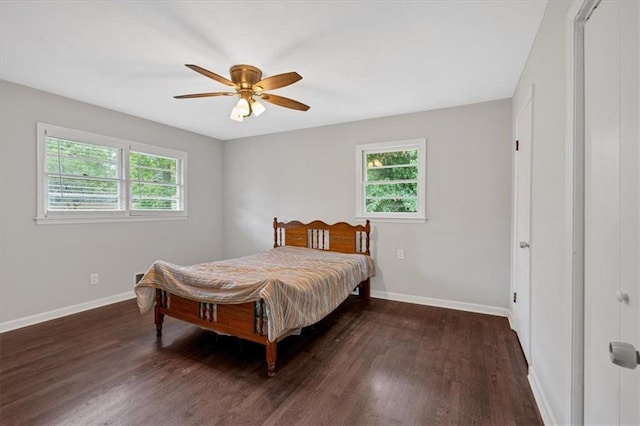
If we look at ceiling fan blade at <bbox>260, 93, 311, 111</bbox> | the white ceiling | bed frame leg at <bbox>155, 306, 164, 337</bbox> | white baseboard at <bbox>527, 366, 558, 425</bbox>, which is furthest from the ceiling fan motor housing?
white baseboard at <bbox>527, 366, 558, 425</bbox>

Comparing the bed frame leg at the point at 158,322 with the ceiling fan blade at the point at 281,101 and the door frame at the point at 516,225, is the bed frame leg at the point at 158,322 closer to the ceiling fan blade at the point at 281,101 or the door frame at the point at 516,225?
the ceiling fan blade at the point at 281,101

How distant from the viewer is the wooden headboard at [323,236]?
4.09m

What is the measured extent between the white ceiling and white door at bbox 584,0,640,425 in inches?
42.1

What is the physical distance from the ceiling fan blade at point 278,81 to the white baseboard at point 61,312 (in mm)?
3271

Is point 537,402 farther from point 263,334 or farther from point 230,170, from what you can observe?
point 230,170

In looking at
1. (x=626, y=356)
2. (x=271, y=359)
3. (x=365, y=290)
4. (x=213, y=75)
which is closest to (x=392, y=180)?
(x=365, y=290)

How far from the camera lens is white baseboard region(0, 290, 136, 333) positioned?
2914mm

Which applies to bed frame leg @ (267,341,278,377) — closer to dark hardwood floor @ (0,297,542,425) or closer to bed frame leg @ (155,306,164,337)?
dark hardwood floor @ (0,297,542,425)

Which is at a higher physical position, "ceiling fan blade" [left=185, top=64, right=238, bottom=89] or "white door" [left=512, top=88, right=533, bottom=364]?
"ceiling fan blade" [left=185, top=64, right=238, bottom=89]

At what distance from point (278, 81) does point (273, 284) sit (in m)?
1.58

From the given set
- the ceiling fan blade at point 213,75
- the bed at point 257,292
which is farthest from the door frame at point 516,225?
the ceiling fan blade at point 213,75

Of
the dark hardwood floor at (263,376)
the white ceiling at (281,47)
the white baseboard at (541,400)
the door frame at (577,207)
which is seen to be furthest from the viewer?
the white ceiling at (281,47)

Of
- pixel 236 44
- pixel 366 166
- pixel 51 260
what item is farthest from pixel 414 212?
pixel 51 260

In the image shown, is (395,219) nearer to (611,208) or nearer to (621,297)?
(611,208)
